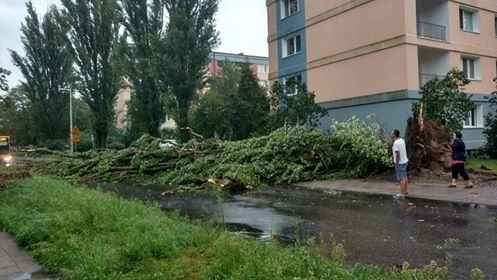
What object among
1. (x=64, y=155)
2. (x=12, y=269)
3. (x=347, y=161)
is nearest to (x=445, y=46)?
(x=347, y=161)

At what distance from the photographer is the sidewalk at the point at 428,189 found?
37.9 ft

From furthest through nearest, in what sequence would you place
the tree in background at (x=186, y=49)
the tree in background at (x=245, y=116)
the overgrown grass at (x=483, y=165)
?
1. the tree in background at (x=186, y=49)
2. the tree in background at (x=245, y=116)
3. the overgrown grass at (x=483, y=165)

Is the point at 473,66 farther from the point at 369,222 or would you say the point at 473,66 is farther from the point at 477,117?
the point at 369,222

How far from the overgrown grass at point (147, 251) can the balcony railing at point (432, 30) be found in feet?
69.6

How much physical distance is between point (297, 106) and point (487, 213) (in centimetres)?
1445

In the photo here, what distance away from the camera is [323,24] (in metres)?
28.9

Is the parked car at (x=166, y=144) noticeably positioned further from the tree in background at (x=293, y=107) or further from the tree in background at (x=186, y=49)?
the tree in background at (x=186, y=49)

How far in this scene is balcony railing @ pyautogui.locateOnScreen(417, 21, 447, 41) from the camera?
84.1 ft

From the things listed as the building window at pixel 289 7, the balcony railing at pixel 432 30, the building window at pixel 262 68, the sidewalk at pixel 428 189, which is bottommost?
the sidewalk at pixel 428 189

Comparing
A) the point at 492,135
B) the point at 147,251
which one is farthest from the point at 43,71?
the point at 147,251

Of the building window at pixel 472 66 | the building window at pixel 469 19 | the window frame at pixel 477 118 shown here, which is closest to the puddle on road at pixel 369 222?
the window frame at pixel 477 118

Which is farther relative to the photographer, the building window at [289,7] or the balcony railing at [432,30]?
the building window at [289,7]

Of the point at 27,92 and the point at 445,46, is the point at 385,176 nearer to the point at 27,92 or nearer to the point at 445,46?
the point at 445,46

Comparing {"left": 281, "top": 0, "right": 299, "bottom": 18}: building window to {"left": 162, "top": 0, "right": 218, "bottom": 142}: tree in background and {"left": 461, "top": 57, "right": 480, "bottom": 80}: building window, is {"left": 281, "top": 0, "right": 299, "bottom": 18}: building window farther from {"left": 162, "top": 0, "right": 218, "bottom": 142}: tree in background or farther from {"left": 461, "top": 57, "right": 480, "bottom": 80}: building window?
{"left": 461, "top": 57, "right": 480, "bottom": 80}: building window
